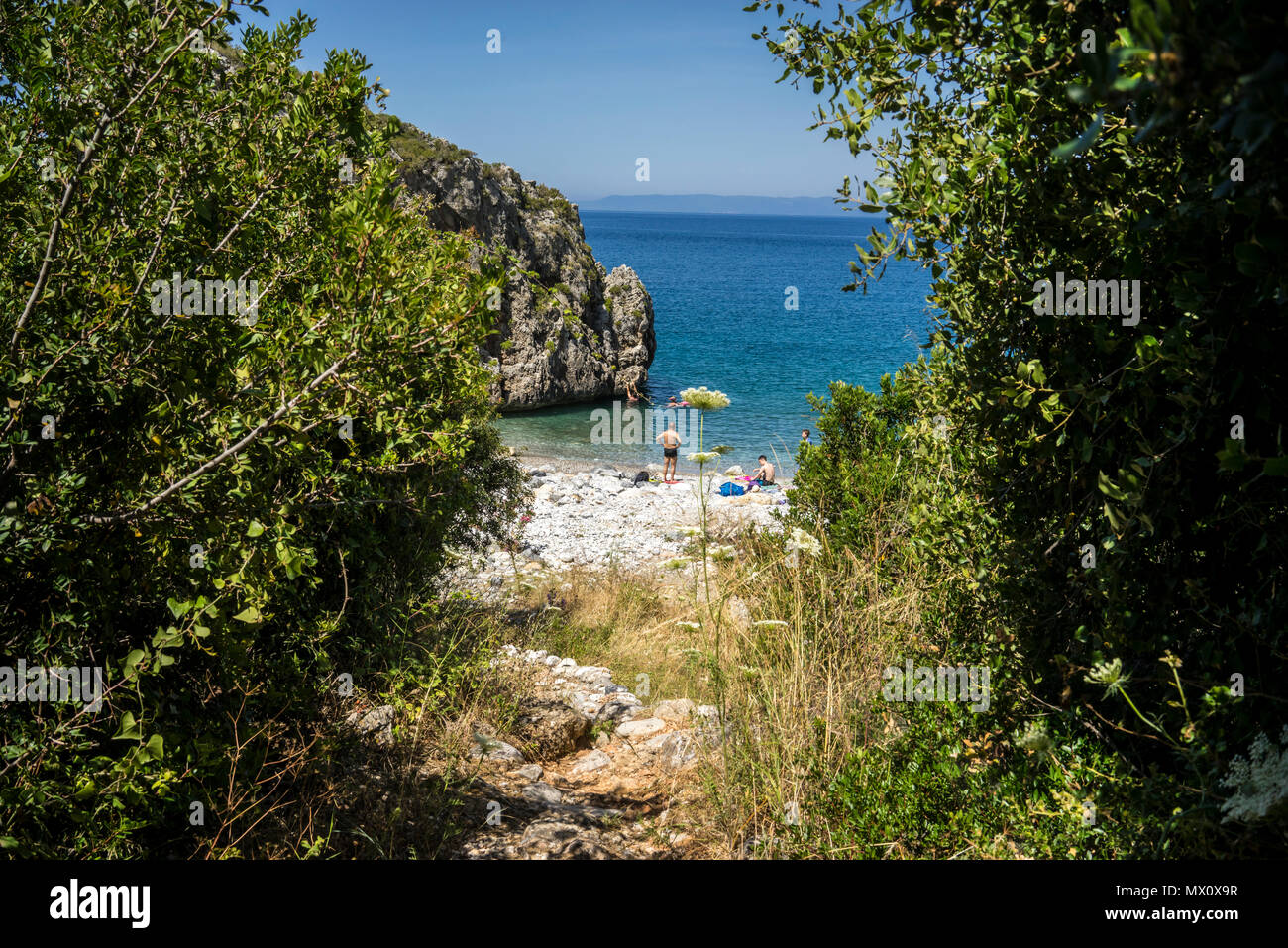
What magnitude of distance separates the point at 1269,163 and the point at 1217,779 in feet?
6.05

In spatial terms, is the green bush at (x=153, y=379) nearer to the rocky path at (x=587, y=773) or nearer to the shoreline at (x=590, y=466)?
the rocky path at (x=587, y=773)

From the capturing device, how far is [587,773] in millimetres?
4996

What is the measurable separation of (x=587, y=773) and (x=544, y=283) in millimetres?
26580

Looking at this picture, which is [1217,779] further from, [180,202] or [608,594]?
[608,594]

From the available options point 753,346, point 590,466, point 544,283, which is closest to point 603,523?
point 590,466

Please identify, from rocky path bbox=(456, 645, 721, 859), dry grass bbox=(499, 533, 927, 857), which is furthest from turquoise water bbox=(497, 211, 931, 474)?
rocky path bbox=(456, 645, 721, 859)

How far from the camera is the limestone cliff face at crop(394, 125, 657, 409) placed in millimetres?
29141

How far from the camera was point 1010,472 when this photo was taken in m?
2.97

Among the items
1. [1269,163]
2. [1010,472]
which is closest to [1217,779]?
[1010,472]

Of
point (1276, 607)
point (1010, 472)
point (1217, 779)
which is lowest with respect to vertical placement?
point (1217, 779)

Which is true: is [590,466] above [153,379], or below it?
below

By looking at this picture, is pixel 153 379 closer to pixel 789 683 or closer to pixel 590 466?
pixel 789 683

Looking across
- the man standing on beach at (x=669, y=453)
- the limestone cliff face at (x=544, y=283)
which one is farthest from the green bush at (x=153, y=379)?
the limestone cliff face at (x=544, y=283)

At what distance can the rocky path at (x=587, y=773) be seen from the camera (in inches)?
149
